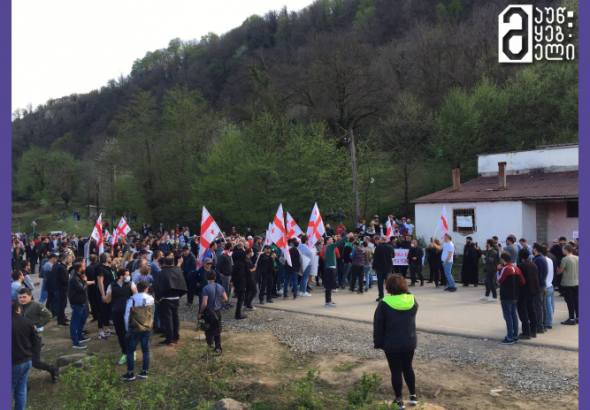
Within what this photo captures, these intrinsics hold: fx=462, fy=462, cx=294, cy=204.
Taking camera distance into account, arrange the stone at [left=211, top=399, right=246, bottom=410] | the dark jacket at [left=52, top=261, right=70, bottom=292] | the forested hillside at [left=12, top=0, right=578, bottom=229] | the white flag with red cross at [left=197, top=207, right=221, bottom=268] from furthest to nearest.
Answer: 1. the forested hillside at [left=12, top=0, right=578, bottom=229]
2. the white flag with red cross at [left=197, top=207, right=221, bottom=268]
3. the dark jacket at [left=52, top=261, right=70, bottom=292]
4. the stone at [left=211, top=399, right=246, bottom=410]

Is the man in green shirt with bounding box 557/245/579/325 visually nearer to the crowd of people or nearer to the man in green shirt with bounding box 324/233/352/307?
the crowd of people

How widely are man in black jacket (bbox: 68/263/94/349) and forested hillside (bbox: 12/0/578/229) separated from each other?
68.9 ft

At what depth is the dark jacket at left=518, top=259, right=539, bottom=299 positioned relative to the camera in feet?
30.9

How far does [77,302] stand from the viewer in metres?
10.2

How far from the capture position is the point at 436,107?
1879 inches

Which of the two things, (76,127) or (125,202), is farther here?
(76,127)

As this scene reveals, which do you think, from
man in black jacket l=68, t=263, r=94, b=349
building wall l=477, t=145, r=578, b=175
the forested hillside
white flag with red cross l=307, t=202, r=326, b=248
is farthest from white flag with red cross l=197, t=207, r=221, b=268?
building wall l=477, t=145, r=578, b=175

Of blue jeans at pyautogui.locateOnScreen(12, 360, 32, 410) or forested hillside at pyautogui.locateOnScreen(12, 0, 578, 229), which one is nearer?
blue jeans at pyautogui.locateOnScreen(12, 360, 32, 410)

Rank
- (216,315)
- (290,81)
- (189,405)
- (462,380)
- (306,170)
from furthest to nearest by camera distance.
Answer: (290,81) → (306,170) → (216,315) → (462,380) → (189,405)

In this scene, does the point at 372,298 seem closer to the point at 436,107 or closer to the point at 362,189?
the point at 362,189

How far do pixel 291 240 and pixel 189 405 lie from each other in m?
8.43

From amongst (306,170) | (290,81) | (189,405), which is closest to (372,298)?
(189,405)

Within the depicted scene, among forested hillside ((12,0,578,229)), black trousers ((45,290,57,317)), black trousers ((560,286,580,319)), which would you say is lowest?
black trousers ((45,290,57,317))

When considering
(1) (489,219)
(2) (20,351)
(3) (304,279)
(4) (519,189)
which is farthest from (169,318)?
(4) (519,189)
